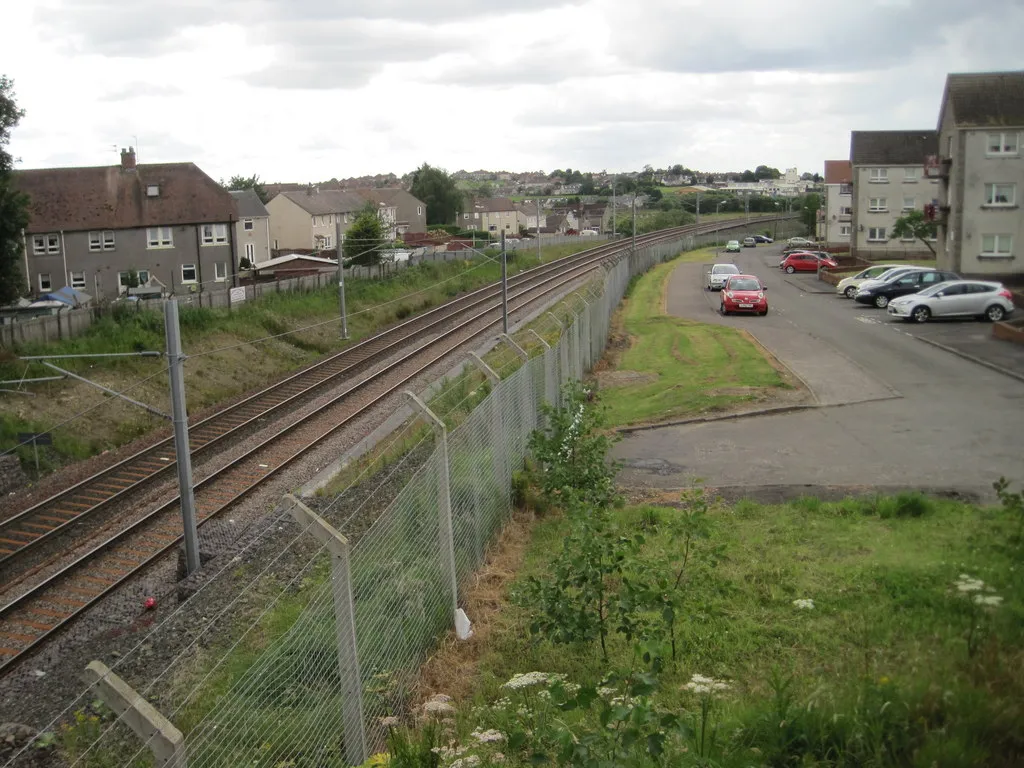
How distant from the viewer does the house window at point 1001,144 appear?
47625mm

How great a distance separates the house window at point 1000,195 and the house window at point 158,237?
4295cm

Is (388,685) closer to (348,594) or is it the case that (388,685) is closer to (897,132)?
(348,594)

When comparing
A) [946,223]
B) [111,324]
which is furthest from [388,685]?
[946,223]

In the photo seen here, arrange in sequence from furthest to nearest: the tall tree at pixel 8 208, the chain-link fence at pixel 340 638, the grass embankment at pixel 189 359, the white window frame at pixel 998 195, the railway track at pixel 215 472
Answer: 1. the white window frame at pixel 998 195
2. the tall tree at pixel 8 208
3. the grass embankment at pixel 189 359
4. the railway track at pixel 215 472
5. the chain-link fence at pixel 340 638

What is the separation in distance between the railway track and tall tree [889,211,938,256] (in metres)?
30.9

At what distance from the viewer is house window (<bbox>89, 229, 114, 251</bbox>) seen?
2242 inches

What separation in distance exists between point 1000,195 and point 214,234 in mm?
41628

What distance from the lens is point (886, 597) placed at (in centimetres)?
838

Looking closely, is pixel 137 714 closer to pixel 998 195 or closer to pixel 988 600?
pixel 988 600

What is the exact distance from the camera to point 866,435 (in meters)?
16.7

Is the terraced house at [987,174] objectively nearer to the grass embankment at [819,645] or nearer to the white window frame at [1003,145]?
the white window frame at [1003,145]

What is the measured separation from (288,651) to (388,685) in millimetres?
1245

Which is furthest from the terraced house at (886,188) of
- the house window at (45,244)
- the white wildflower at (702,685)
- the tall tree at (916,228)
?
the white wildflower at (702,685)

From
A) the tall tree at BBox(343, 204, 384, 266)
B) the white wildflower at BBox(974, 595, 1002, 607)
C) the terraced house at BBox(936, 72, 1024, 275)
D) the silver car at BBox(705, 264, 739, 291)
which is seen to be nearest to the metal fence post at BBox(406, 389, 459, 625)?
the white wildflower at BBox(974, 595, 1002, 607)
